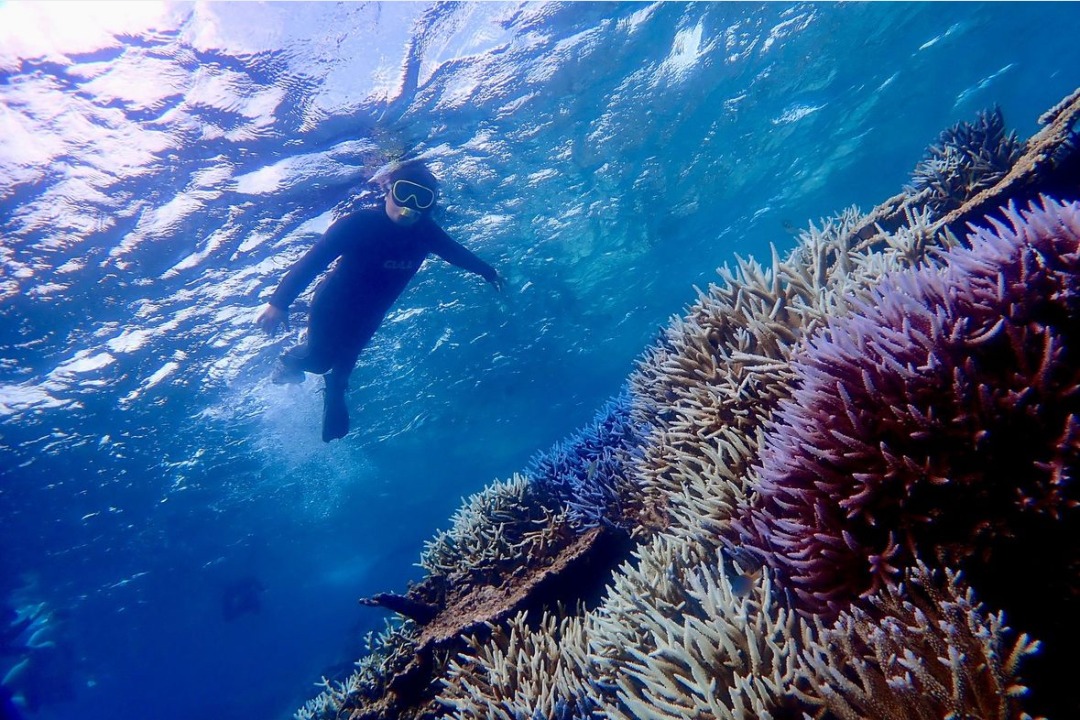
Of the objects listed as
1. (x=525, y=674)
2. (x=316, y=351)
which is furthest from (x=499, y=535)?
(x=316, y=351)

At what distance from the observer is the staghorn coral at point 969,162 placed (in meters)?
5.86

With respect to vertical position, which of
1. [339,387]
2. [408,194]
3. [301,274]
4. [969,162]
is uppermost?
[408,194]

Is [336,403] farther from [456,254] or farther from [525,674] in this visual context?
[525,674]

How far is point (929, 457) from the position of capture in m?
2.04

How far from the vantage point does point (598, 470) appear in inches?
199

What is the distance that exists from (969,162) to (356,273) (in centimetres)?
951

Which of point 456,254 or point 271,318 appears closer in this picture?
point 271,318

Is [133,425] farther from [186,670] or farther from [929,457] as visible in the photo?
[186,670]

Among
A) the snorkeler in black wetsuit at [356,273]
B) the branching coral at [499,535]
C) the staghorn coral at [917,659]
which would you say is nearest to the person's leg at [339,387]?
the snorkeler in black wetsuit at [356,273]

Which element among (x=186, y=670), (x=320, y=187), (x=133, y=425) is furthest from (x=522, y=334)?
(x=186, y=670)

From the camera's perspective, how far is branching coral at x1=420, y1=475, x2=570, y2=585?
525cm

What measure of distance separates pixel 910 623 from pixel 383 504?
4599 cm

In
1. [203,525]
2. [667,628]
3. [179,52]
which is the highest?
[203,525]

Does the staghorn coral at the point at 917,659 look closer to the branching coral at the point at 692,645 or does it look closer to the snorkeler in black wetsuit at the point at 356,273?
the branching coral at the point at 692,645
